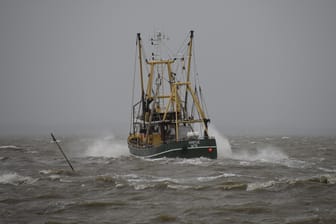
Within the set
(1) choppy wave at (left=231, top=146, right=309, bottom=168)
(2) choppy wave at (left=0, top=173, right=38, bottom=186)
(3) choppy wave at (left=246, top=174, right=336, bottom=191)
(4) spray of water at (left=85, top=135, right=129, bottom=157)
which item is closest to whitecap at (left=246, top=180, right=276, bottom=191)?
(3) choppy wave at (left=246, top=174, right=336, bottom=191)

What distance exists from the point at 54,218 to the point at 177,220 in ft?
18.0

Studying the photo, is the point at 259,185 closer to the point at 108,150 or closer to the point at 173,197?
the point at 173,197

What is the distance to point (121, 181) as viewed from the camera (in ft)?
89.7

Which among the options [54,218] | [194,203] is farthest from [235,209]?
[54,218]

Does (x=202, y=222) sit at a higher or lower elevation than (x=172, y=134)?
lower

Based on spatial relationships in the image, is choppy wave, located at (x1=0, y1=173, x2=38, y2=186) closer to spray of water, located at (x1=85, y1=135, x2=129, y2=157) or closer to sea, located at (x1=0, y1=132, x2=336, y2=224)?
sea, located at (x1=0, y1=132, x2=336, y2=224)

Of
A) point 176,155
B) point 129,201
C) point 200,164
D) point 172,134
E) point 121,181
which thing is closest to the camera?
point 129,201

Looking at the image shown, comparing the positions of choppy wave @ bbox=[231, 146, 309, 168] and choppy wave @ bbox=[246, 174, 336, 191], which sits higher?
choppy wave @ bbox=[246, 174, 336, 191]

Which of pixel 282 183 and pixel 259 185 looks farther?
pixel 282 183

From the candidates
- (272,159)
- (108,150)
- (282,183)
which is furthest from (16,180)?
(108,150)

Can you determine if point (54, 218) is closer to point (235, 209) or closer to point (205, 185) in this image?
point (235, 209)

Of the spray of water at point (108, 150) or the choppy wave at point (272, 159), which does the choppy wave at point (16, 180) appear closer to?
the choppy wave at point (272, 159)

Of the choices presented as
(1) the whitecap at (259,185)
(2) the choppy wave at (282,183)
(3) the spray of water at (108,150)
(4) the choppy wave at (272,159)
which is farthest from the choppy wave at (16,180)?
(3) the spray of water at (108,150)

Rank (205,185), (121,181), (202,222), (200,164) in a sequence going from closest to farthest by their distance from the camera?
(202,222) → (205,185) → (121,181) → (200,164)
